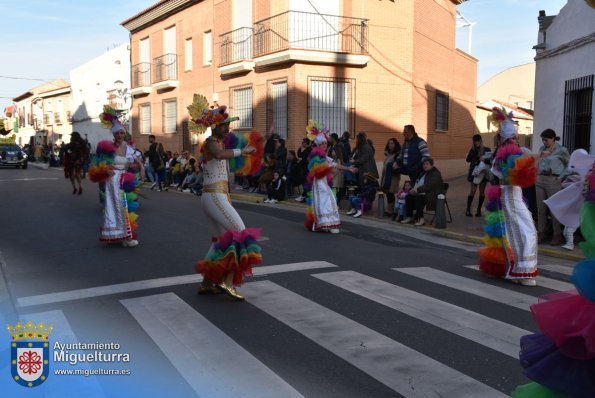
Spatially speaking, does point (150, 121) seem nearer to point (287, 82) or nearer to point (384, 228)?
point (287, 82)

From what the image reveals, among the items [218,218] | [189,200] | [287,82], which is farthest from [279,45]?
[218,218]

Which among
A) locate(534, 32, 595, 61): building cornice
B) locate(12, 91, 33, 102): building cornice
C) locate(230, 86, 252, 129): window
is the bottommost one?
locate(230, 86, 252, 129): window

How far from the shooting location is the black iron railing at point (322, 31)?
66.3 ft

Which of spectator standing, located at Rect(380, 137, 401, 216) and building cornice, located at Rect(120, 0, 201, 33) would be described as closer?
spectator standing, located at Rect(380, 137, 401, 216)

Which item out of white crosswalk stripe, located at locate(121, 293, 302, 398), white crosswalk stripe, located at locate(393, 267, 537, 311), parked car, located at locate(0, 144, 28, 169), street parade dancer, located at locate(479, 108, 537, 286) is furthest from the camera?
parked car, located at locate(0, 144, 28, 169)

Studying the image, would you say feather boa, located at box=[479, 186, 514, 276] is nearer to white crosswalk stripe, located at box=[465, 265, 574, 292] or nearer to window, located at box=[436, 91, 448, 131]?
white crosswalk stripe, located at box=[465, 265, 574, 292]

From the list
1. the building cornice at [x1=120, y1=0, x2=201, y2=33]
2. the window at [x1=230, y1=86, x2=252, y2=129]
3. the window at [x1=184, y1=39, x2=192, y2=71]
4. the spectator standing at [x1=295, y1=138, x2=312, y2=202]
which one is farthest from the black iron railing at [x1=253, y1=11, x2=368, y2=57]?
the window at [x1=184, y1=39, x2=192, y2=71]

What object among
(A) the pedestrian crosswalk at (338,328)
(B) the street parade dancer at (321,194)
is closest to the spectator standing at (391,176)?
(B) the street parade dancer at (321,194)

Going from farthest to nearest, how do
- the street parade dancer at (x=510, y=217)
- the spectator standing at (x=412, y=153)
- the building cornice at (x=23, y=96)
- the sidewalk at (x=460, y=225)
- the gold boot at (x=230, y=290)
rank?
1. the building cornice at (x=23, y=96)
2. the spectator standing at (x=412, y=153)
3. the sidewalk at (x=460, y=225)
4. the street parade dancer at (x=510, y=217)
5. the gold boot at (x=230, y=290)

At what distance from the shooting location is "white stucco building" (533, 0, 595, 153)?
12.3 meters

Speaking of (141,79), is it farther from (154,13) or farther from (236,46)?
(236,46)

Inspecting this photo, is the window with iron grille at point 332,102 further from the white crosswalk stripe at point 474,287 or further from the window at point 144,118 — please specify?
the window at point 144,118

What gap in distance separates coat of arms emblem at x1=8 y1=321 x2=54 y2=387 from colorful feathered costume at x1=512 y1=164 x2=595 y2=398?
316cm

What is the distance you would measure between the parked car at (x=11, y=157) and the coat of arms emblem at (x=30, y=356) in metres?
38.1
